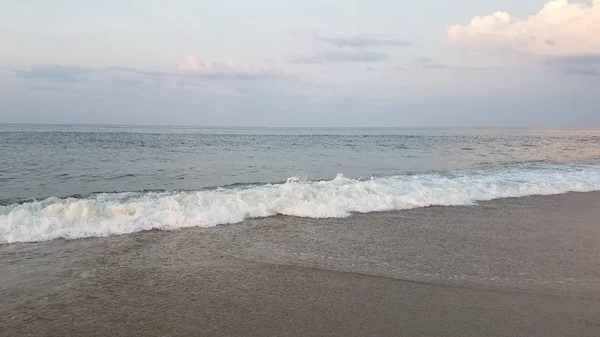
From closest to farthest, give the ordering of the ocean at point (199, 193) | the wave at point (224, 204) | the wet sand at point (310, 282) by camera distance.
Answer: the wet sand at point (310, 282), the wave at point (224, 204), the ocean at point (199, 193)

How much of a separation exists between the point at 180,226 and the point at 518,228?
24.3 ft

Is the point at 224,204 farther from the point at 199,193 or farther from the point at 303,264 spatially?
the point at 303,264

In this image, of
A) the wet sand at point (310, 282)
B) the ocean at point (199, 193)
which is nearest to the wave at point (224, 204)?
the ocean at point (199, 193)

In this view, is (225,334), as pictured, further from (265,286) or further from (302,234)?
(302,234)

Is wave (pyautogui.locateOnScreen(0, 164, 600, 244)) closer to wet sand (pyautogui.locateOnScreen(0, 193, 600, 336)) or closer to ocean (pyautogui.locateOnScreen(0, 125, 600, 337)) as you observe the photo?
ocean (pyautogui.locateOnScreen(0, 125, 600, 337))

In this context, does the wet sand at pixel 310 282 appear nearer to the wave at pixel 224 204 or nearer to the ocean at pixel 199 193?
the wave at pixel 224 204

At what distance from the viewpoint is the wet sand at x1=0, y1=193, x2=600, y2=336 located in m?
4.49

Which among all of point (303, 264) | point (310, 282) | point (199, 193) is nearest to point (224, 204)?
point (199, 193)

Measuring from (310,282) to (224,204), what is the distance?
5.03 meters

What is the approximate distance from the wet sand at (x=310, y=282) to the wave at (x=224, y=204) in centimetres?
59

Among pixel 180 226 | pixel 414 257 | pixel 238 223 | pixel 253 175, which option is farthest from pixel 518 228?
pixel 253 175

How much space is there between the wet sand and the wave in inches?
23.4

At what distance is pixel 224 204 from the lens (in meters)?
10.3

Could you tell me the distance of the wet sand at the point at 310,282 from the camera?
14.7ft
